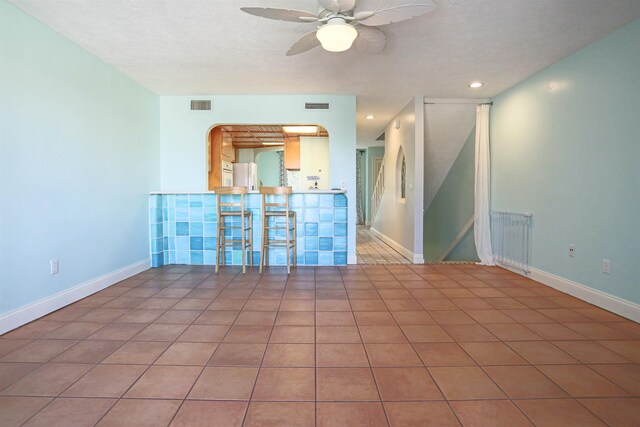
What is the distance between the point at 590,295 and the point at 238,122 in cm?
447

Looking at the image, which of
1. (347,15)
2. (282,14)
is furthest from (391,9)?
(282,14)

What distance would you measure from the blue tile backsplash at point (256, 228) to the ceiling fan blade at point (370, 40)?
2097mm

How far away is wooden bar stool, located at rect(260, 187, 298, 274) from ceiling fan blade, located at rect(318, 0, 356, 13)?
2.20 meters

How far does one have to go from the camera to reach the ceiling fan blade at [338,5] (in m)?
1.97

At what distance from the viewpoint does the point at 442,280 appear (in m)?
3.70

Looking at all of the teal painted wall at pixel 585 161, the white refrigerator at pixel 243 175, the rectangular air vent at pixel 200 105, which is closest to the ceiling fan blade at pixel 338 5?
the teal painted wall at pixel 585 161

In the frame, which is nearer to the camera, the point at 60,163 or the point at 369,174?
the point at 60,163

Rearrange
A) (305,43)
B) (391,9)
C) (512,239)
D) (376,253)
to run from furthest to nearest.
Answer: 1. (376,253)
2. (512,239)
3. (305,43)
4. (391,9)

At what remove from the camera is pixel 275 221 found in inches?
174

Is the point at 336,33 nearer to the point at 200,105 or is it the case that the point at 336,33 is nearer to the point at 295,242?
the point at 295,242

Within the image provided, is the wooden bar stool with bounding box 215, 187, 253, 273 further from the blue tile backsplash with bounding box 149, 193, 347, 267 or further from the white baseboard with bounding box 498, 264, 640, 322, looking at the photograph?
the white baseboard with bounding box 498, 264, 640, 322

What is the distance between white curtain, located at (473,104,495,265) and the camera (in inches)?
179

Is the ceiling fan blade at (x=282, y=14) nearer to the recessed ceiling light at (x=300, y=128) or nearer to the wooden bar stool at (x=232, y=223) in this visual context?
the wooden bar stool at (x=232, y=223)

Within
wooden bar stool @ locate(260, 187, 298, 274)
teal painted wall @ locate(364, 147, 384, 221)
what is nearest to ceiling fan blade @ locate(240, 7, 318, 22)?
wooden bar stool @ locate(260, 187, 298, 274)
